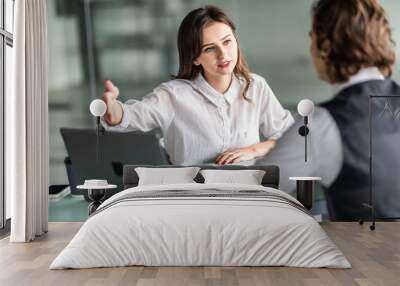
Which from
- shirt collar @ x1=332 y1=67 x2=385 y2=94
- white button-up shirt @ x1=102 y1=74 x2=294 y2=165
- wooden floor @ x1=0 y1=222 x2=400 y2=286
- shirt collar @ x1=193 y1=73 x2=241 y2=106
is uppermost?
shirt collar @ x1=332 y1=67 x2=385 y2=94

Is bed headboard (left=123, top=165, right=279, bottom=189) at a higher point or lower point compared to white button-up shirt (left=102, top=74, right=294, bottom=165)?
lower

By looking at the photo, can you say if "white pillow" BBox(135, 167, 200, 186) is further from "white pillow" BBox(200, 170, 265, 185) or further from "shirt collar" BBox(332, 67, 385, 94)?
"shirt collar" BBox(332, 67, 385, 94)

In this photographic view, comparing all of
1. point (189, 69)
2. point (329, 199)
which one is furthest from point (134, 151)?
point (329, 199)

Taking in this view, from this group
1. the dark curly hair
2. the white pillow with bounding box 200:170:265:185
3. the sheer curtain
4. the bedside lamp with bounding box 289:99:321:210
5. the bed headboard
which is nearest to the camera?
the sheer curtain

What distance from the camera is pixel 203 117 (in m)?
7.50

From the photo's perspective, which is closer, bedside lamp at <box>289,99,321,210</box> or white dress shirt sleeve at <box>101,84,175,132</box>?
bedside lamp at <box>289,99,321,210</box>

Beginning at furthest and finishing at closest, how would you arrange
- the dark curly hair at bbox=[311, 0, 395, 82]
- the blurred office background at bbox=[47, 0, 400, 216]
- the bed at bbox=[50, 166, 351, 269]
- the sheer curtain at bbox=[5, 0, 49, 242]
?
the blurred office background at bbox=[47, 0, 400, 216]
the dark curly hair at bbox=[311, 0, 395, 82]
the sheer curtain at bbox=[5, 0, 49, 242]
the bed at bbox=[50, 166, 351, 269]

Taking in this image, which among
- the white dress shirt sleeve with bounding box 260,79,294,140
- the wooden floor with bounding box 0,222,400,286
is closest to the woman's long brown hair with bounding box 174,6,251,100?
the white dress shirt sleeve with bounding box 260,79,294,140

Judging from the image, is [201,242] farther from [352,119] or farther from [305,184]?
[352,119]

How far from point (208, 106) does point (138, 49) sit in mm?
1112

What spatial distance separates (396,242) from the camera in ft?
20.0

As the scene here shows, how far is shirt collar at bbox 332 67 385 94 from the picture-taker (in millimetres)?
7547

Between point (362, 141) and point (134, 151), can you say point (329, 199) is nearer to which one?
point (362, 141)

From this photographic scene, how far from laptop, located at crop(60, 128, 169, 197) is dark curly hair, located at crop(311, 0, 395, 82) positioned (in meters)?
2.27
